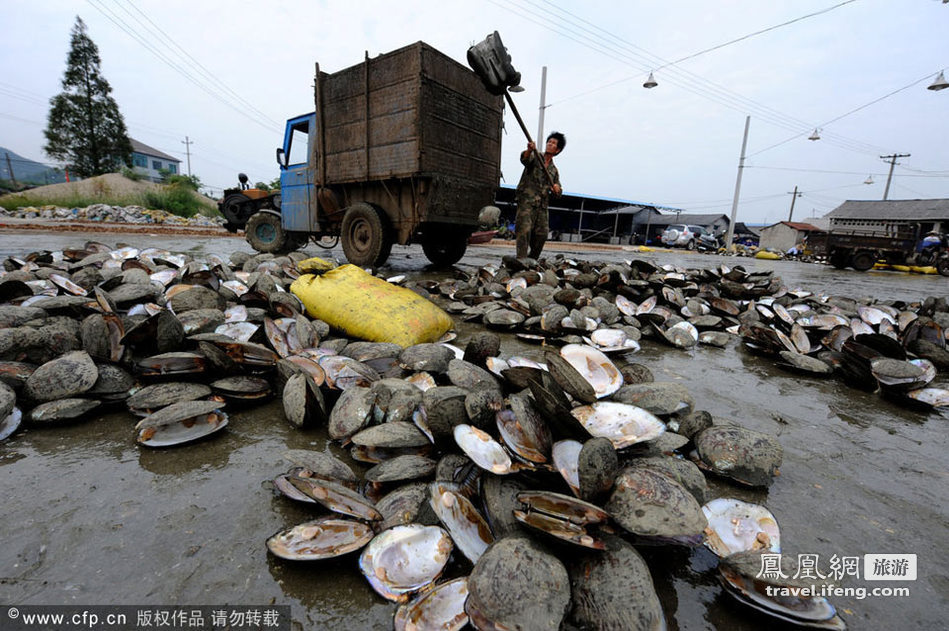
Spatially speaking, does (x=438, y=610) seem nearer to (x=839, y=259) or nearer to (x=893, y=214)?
(x=839, y=259)

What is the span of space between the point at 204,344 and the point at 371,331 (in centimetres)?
97

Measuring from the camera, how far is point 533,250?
701 cm

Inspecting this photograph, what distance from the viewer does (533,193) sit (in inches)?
253

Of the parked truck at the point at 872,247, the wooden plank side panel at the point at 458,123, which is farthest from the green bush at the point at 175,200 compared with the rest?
the parked truck at the point at 872,247


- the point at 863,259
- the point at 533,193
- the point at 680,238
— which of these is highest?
the point at 680,238

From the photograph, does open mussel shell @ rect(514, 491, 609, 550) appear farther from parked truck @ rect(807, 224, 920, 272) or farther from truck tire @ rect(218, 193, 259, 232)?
parked truck @ rect(807, 224, 920, 272)

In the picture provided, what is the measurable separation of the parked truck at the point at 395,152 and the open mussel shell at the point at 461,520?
4.56m

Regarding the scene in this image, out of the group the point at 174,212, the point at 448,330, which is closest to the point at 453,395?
the point at 448,330

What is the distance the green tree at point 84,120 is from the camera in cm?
3003

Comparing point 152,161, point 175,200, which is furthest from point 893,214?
point 152,161

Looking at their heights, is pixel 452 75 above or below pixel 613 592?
above

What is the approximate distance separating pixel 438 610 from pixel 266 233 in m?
8.03

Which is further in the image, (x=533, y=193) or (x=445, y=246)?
(x=445, y=246)

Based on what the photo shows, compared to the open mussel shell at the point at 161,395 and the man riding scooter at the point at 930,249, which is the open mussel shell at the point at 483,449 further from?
the man riding scooter at the point at 930,249
